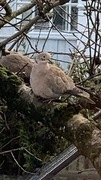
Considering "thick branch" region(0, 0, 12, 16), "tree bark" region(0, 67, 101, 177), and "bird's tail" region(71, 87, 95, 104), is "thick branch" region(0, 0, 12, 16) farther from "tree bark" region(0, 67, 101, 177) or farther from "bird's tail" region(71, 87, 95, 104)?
"bird's tail" region(71, 87, 95, 104)

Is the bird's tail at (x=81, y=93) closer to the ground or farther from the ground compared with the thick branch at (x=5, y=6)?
closer to the ground

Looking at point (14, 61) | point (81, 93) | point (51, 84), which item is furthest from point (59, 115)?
point (14, 61)

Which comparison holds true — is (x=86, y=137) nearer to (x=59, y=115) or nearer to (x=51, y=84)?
(x=59, y=115)

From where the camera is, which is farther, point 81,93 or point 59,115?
point 81,93

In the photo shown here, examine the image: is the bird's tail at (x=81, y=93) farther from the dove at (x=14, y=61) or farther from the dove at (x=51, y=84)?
the dove at (x=14, y=61)

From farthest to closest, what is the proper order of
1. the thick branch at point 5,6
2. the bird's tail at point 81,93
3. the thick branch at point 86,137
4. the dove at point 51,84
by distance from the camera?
the thick branch at point 5,6, the dove at point 51,84, the bird's tail at point 81,93, the thick branch at point 86,137

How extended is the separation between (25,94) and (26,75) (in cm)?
54

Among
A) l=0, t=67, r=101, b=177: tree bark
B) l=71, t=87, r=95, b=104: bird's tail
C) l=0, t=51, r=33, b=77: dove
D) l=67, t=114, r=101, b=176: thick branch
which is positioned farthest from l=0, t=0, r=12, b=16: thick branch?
l=67, t=114, r=101, b=176: thick branch

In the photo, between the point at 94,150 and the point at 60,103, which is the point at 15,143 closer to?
the point at 60,103

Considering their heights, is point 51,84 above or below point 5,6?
below

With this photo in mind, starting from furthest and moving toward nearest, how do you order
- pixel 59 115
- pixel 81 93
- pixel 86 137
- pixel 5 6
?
pixel 5 6 → pixel 81 93 → pixel 59 115 → pixel 86 137

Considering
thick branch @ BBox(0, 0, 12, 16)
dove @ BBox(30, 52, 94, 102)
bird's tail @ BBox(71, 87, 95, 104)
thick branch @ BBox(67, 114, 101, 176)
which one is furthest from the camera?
thick branch @ BBox(0, 0, 12, 16)

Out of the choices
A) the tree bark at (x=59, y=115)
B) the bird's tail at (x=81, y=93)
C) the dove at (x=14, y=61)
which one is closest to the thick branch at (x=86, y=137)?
the tree bark at (x=59, y=115)

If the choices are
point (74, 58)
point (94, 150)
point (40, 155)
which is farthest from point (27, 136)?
point (94, 150)
